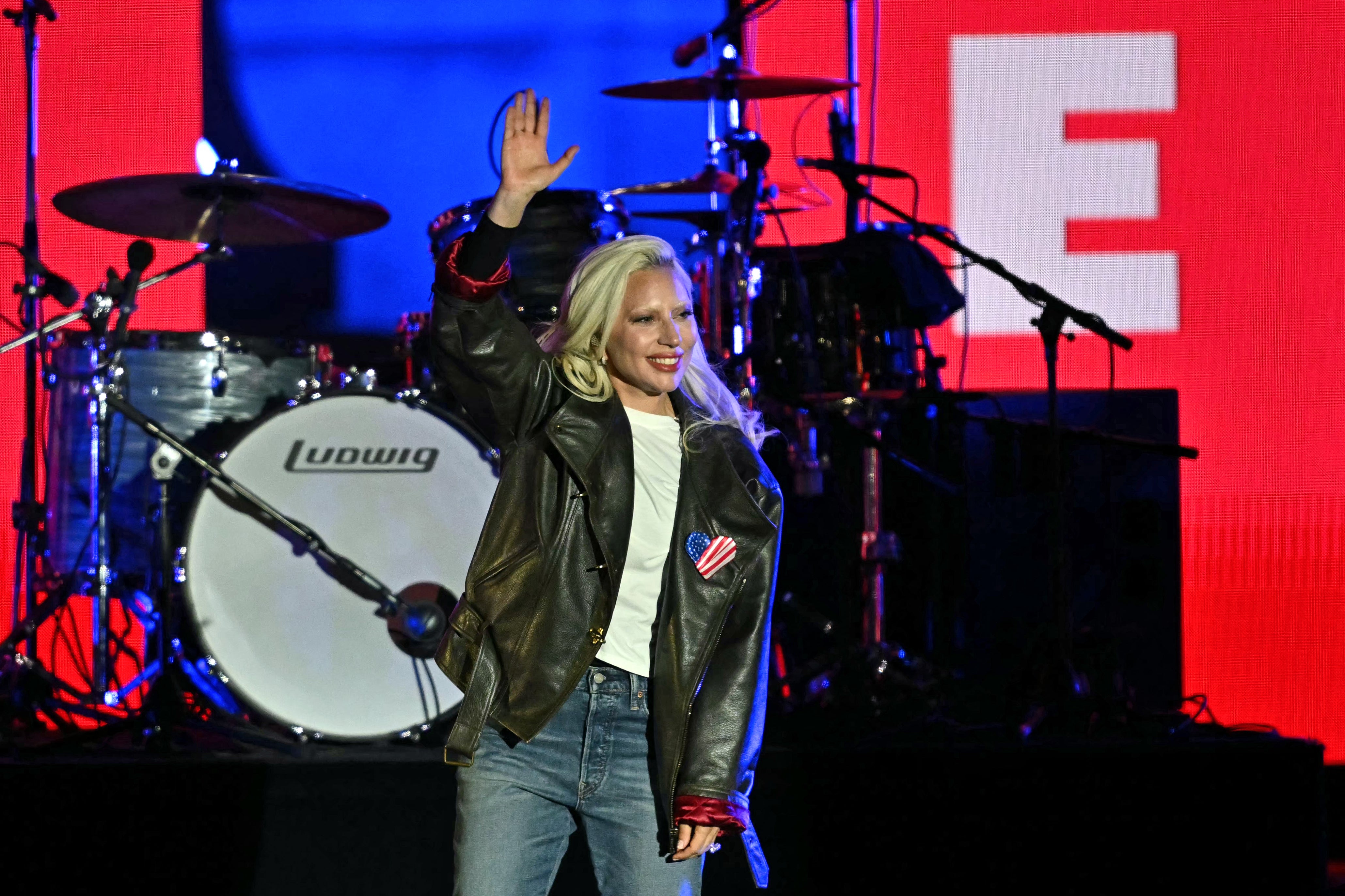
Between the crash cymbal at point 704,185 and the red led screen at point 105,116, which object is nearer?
the crash cymbal at point 704,185

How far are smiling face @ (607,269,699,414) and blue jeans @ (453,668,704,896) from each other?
0.54 m

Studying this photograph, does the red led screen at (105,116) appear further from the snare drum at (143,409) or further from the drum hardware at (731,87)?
the drum hardware at (731,87)

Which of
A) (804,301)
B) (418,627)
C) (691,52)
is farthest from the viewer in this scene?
(691,52)

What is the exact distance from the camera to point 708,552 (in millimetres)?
2514

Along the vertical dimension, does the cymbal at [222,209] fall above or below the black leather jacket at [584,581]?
above

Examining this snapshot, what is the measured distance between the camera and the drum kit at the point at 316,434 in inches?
172

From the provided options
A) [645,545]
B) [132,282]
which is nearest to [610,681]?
[645,545]

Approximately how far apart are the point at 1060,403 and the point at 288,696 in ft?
9.42

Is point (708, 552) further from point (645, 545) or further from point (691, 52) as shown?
point (691, 52)

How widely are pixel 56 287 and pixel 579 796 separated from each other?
296 centimetres

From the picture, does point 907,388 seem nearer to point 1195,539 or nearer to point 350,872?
point 1195,539

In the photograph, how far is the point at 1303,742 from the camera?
4227 mm

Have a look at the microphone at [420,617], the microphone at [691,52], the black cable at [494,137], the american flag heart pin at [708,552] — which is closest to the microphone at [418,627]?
the microphone at [420,617]

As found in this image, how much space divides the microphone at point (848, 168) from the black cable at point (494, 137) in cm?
128
